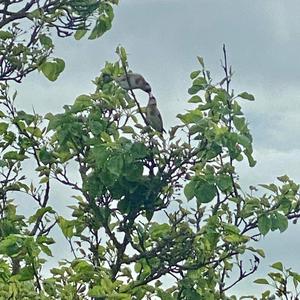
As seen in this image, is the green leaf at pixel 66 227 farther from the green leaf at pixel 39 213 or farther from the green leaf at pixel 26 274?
the green leaf at pixel 26 274

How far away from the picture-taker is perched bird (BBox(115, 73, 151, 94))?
902 centimetres

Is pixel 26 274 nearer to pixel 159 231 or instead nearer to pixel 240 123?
pixel 159 231

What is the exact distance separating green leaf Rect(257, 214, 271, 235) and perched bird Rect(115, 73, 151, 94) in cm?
148

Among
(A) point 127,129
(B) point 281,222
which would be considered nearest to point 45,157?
(A) point 127,129

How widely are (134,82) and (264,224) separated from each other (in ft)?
5.39

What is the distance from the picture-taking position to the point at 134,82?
29.6 ft

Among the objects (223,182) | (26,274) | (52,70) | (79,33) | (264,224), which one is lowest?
(26,274)

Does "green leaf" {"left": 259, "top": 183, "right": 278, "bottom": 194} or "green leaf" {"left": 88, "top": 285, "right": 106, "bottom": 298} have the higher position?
"green leaf" {"left": 259, "top": 183, "right": 278, "bottom": 194}

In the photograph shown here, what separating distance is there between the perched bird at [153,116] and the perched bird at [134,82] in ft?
0.34

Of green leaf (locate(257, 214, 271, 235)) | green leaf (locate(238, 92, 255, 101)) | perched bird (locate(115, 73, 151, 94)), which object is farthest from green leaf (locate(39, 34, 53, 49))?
green leaf (locate(257, 214, 271, 235))

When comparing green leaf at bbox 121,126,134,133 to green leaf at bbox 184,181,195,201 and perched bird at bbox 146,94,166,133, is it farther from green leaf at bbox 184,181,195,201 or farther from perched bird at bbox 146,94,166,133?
green leaf at bbox 184,181,195,201

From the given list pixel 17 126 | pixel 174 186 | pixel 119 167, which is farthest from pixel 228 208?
pixel 17 126

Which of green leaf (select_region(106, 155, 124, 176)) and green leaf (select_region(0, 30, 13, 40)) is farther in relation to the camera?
green leaf (select_region(0, 30, 13, 40))

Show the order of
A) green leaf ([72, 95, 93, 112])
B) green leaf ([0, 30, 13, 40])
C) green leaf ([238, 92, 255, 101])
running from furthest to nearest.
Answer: green leaf ([0, 30, 13, 40])
green leaf ([72, 95, 93, 112])
green leaf ([238, 92, 255, 101])
